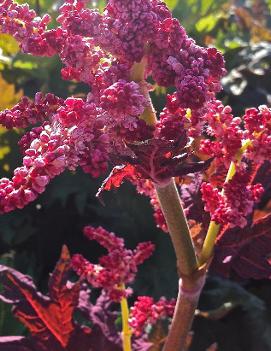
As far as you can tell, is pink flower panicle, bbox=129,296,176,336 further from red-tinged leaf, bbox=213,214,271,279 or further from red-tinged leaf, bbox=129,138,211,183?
red-tinged leaf, bbox=129,138,211,183

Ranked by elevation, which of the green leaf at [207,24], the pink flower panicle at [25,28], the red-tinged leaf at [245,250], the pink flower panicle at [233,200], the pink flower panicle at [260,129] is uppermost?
the green leaf at [207,24]

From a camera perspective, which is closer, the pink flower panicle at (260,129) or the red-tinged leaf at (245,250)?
the pink flower panicle at (260,129)

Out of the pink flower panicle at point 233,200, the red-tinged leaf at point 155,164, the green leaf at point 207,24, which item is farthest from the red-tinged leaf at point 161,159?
the green leaf at point 207,24

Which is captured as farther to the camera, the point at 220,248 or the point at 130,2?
the point at 220,248

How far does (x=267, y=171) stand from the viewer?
1105mm

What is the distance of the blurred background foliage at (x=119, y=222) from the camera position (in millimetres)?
1533

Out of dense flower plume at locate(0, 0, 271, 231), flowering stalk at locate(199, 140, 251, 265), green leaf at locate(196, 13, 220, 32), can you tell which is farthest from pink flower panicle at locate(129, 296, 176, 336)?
green leaf at locate(196, 13, 220, 32)

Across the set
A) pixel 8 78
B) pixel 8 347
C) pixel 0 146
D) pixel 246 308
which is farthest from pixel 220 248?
pixel 8 78

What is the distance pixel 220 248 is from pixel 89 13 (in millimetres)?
501

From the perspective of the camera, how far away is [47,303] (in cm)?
112

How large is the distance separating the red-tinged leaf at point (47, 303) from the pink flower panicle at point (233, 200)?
338mm

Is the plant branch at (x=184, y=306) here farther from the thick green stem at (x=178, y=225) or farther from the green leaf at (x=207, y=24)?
the green leaf at (x=207, y=24)

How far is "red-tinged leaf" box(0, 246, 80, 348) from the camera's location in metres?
1.10

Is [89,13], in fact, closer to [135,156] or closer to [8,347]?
[135,156]
